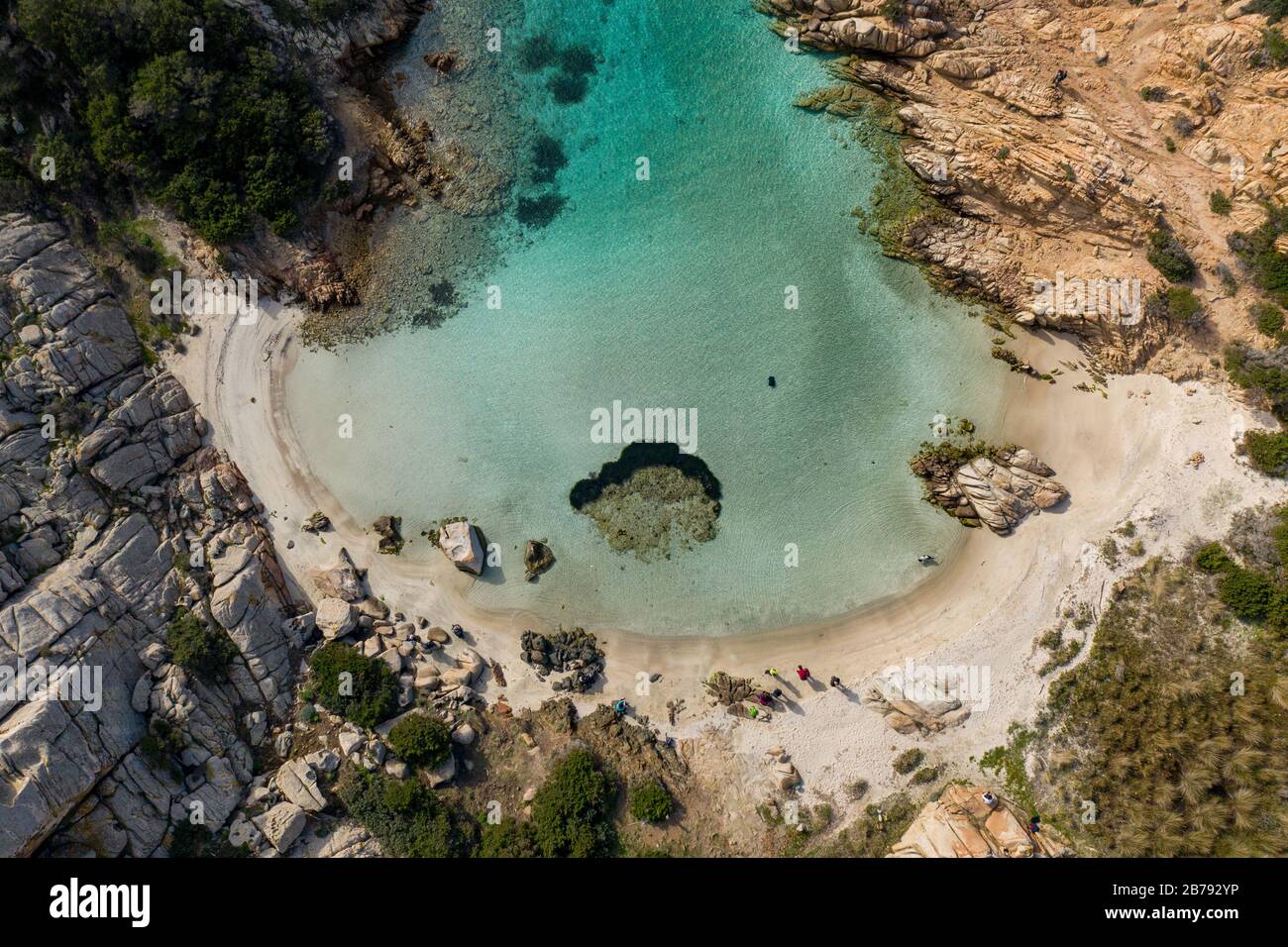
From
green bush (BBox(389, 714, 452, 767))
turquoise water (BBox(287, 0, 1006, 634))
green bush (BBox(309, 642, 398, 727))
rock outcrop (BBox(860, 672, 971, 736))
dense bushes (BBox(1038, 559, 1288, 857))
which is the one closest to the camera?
dense bushes (BBox(1038, 559, 1288, 857))

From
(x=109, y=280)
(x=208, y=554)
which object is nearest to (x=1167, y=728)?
(x=208, y=554)

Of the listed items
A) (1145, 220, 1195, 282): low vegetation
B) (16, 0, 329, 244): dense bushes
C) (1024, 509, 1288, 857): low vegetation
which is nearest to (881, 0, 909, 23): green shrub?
(1145, 220, 1195, 282): low vegetation

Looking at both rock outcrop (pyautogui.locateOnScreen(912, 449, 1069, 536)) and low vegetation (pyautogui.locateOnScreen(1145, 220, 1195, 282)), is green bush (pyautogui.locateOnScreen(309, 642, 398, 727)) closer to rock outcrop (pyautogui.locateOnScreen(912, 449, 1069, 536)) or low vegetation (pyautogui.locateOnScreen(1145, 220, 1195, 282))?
rock outcrop (pyautogui.locateOnScreen(912, 449, 1069, 536))

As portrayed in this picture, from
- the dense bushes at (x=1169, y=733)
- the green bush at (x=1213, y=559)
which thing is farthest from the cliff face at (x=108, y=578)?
the green bush at (x=1213, y=559)

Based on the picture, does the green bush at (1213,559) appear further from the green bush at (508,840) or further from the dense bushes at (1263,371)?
the green bush at (508,840)

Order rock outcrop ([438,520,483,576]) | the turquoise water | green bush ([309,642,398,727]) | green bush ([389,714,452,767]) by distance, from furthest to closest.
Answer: the turquoise water, rock outcrop ([438,520,483,576]), green bush ([309,642,398,727]), green bush ([389,714,452,767])

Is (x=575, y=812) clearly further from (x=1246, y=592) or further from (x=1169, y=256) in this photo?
(x=1169, y=256)

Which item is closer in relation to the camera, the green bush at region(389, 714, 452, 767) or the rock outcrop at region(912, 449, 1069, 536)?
the green bush at region(389, 714, 452, 767)
